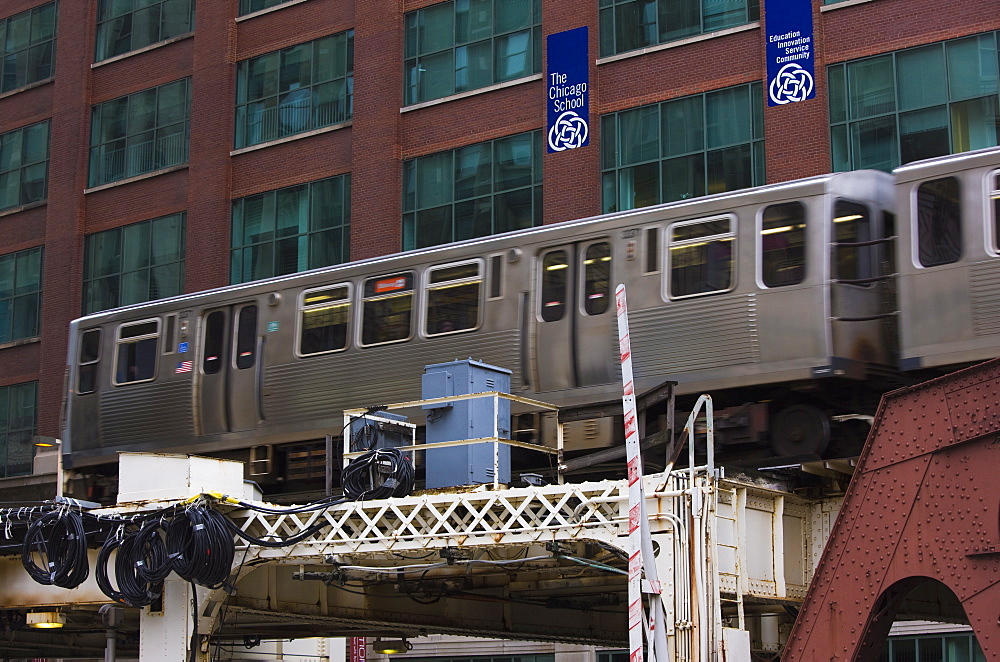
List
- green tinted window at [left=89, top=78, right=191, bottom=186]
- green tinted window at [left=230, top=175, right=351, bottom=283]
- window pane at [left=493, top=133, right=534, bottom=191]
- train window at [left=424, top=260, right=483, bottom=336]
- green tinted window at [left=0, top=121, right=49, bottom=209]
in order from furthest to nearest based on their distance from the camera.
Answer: green tinted window at [left=0, top=121, right=49, bottom=209]
green tinted window at [left=89, top=78, right=191, bottom=186]
green tinted window at [left=230, top=175, right=351, bottom=283]
window pane at [left=493, top=133, right=534, bottom=191]
train window at [left=424, top=260, right=483, bottom=336]

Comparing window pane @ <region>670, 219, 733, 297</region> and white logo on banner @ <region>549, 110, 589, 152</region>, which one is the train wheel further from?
white logo on banner @ <region>549, 110, 589, 152</region>

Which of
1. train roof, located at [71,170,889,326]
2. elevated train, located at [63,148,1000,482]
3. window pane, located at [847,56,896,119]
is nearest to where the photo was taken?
elevated train, located at [63,148,1000,482]

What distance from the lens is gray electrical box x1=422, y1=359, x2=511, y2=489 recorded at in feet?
51.7

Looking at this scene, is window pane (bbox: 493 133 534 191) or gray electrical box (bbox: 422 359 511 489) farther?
window pane (bbox: 493 133 534 191)

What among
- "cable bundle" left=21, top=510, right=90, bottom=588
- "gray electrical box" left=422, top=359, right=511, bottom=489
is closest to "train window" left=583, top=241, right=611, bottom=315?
"gray electrical box" left=422, top=359, right=511, bottom=489

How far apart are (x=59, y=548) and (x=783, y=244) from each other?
32.0 feet

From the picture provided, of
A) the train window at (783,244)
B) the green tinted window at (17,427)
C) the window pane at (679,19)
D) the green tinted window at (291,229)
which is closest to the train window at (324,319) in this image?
the train window at (783,244)

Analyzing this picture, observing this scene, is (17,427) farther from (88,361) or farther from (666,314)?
(666,314)

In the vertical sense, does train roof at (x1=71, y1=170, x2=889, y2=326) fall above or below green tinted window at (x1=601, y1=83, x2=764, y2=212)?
below

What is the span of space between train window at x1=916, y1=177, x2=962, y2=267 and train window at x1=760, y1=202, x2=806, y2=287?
1421mm

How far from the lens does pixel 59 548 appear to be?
1697cm

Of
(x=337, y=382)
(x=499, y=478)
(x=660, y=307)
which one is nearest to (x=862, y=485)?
(x=499, y=478)

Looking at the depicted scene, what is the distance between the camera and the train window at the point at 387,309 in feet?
67.7

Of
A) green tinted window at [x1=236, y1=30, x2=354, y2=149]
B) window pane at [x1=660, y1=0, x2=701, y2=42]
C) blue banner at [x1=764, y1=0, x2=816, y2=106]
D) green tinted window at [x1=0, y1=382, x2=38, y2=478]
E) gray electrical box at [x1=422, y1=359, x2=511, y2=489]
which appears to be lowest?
gray electrical box at [x1=422, y1=359, x2=511, y2=489]
